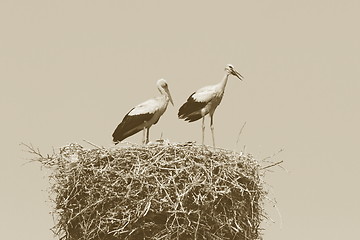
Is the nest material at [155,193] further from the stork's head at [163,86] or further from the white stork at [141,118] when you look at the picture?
the stork's head at [163,86]

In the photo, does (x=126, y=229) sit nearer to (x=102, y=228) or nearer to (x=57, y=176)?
(x=102, y=228)

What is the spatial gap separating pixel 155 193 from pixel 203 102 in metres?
2.32

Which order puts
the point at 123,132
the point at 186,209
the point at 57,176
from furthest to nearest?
the point at 123,132, the point at 57,176, the point at 186,209

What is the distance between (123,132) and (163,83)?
2.95ft

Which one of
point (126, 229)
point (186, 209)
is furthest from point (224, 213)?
point (126, 229)

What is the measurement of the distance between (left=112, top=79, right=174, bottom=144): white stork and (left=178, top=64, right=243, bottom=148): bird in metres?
0.28

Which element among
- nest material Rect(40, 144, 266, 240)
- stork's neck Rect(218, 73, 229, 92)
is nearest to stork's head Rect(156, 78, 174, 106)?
stork's neck Rect(218, 73, 229, 92)

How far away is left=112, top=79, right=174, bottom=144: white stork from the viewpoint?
10422 mm

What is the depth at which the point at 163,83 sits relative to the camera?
10883 mm

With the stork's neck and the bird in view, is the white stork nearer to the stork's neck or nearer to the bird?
the bird

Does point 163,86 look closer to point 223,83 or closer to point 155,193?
point 223,83

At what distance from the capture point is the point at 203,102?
10.6m

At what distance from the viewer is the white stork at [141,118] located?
34.2 feet

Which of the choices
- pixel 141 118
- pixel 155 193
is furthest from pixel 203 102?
pixel 155 193
